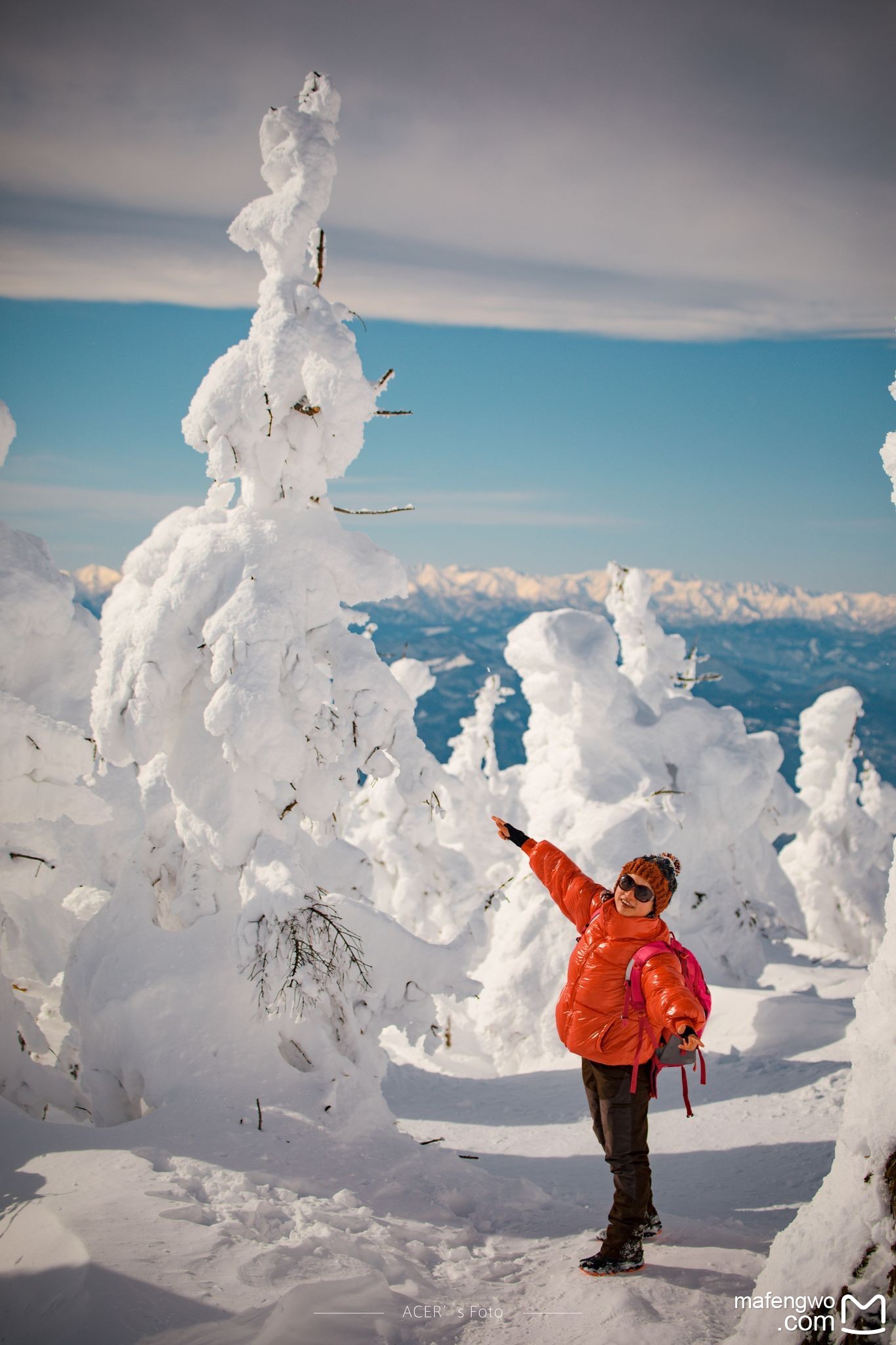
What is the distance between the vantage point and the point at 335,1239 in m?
4.21

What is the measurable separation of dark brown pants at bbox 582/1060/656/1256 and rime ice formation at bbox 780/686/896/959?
22.2 meters

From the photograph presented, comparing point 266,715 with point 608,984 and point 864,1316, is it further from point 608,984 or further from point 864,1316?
point 864,1316

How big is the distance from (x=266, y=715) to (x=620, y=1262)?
424cm

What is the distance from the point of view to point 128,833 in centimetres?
1102

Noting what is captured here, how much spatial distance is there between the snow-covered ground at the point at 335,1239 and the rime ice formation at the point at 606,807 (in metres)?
6.13

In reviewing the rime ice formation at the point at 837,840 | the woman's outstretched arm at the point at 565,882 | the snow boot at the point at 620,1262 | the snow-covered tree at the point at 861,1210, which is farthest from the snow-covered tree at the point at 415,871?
the snow-covered tree at the point at 861,1210

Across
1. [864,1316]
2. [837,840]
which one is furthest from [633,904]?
[837,840]

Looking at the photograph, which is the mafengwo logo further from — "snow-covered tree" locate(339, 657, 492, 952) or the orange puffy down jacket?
"snow-covered tree" locate(339, 657, 492, 952)

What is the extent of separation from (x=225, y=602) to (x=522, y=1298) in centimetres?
506

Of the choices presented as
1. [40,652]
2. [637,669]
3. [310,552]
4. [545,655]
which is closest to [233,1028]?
[310,552]

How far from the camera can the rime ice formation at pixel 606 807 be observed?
544 inches

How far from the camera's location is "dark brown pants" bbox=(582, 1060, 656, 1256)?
405 centimetres

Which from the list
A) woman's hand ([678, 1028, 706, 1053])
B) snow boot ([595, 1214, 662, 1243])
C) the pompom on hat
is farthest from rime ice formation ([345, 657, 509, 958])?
woman's hand ([678, 1028, 706, 1053])

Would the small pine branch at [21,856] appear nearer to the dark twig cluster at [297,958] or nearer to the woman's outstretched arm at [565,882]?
the dark twig cluster at [297,958]
